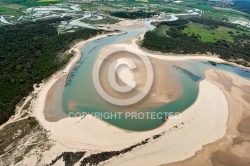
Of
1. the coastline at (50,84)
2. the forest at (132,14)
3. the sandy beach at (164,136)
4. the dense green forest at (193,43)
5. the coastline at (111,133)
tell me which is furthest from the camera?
the forest at (132,14)

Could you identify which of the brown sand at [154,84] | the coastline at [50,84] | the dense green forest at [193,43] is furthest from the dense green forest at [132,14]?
the brown sand at [154,84]

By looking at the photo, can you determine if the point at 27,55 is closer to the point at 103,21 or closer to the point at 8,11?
the point at 103,21

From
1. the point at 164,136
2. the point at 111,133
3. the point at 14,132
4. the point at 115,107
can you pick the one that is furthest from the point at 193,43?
the point at 14,132

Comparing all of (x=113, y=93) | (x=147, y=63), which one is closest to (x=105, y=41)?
(x=147, y=63)

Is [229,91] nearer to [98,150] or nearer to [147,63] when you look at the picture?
[147,63]

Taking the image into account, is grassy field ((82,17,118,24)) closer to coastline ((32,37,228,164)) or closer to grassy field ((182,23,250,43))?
grassy field ((182,23,250,43))

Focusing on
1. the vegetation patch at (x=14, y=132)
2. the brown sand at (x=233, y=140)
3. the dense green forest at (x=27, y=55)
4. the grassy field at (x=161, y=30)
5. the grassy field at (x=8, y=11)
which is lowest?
the brown sand at (x=233, y=140)

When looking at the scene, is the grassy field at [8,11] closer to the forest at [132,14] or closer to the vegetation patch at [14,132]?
the forest at [132,14]
